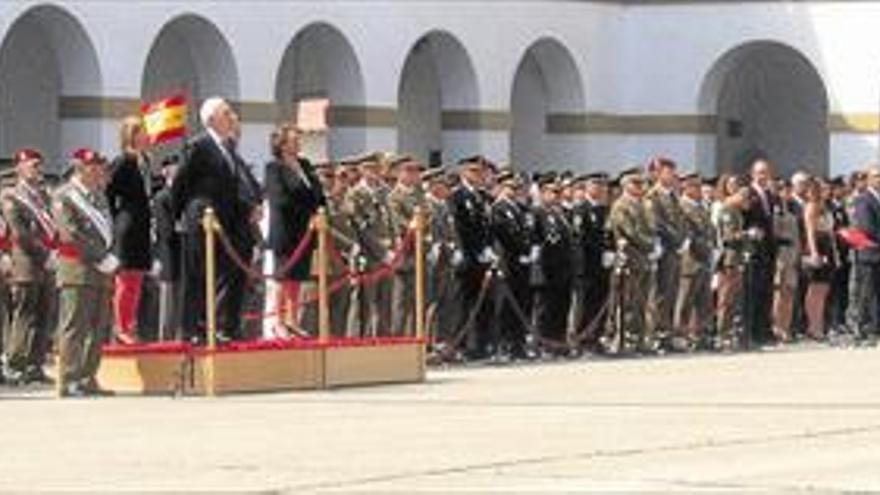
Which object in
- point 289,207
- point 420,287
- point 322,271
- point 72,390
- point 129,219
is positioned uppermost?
point 289,207

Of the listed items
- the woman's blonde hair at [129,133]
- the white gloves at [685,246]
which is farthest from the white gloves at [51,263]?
the white gloves at [685,246]

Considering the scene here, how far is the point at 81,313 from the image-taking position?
60.5 ft

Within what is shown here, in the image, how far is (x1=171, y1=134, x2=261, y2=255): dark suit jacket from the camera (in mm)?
18922

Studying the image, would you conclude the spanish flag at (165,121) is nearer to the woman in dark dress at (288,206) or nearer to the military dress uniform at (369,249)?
the military dress uniform at (369,249)

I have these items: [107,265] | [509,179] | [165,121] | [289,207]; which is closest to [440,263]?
[509,179]

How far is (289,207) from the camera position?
20.2 m

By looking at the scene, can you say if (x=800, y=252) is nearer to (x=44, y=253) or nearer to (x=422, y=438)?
(x=44, y=253)

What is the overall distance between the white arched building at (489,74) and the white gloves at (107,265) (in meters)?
13.1

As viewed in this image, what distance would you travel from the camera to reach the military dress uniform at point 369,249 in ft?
76.7

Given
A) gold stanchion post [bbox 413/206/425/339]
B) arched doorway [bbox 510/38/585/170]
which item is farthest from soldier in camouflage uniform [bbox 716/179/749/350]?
arched doorway [bbox 510/38/585/170]

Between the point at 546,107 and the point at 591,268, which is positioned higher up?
the point at 546,107

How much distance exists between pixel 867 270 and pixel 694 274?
221 cm

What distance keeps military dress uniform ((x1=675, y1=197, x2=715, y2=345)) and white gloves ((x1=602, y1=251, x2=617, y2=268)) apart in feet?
3.27

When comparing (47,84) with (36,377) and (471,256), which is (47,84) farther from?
(36,377)
